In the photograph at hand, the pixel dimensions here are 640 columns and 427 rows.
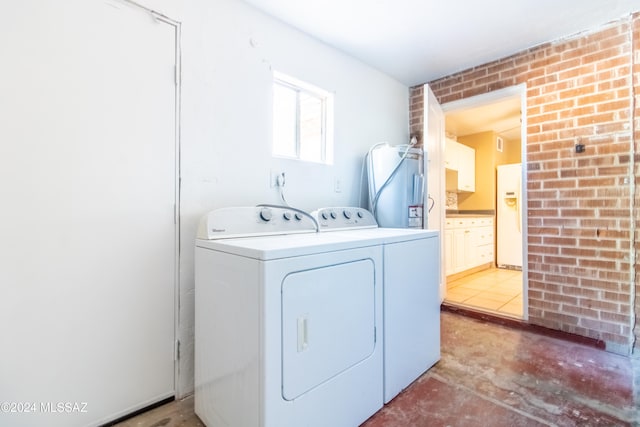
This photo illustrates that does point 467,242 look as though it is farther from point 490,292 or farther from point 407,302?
point 407,302

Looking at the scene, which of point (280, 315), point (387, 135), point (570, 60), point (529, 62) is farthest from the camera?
point (387, 135)

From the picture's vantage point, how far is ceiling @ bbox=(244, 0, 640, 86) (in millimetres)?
2016

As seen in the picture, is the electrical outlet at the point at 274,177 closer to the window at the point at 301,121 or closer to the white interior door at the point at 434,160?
the window at the point at 301,121

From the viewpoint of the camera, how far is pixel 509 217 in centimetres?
511

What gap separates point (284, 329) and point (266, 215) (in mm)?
752

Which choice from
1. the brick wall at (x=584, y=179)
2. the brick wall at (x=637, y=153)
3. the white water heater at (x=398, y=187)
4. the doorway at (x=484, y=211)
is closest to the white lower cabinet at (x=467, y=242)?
the doorway at (x=484, y=211)

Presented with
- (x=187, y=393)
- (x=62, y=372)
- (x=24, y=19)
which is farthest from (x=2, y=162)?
(x=187, y=393)

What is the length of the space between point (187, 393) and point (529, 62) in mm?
3554

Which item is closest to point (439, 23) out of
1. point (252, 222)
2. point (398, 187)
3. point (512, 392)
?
point (398, 187)

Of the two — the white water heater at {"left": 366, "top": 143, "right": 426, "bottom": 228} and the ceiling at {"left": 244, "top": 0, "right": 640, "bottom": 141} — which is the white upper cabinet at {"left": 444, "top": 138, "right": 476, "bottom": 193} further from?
the white water heater at {"left": 366, "top": 143, "right": 426, "bottom": 228}

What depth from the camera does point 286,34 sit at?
2.20 m

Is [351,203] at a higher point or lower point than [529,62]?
lower

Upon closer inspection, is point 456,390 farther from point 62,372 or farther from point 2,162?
point 2,162

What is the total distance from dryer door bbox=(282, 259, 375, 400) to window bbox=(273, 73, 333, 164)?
3.94 feet
